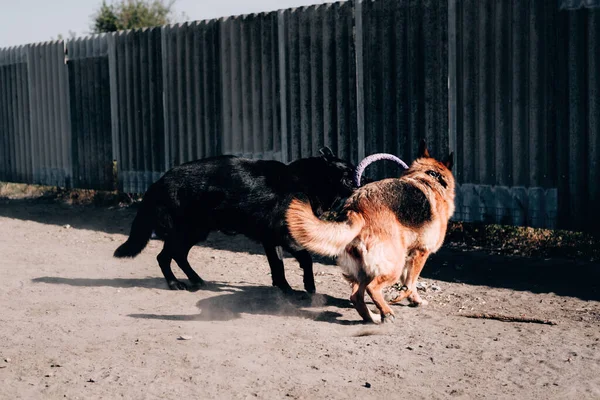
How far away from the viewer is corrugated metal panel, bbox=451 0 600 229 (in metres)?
7.53

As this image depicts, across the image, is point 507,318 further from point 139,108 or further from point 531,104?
point 139,108

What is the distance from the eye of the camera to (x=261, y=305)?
670 centimetres

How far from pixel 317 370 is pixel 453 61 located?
4741 mm

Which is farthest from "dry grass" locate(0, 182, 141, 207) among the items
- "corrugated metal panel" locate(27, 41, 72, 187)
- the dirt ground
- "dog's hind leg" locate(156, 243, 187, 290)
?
"dog's hind leg" locate(156, 243, 187, 290)

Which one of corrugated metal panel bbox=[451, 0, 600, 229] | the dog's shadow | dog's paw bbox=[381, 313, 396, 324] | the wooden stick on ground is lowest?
the wooden stick on ground

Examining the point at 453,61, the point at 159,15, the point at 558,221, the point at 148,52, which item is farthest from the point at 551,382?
the point at 159,15

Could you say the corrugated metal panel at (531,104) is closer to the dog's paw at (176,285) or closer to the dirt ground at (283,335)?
the dirt ground at (283,335)

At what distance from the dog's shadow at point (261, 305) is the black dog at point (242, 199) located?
170 mm

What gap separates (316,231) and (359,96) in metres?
4.37

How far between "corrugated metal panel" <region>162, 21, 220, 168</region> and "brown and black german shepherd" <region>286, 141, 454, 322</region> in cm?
540

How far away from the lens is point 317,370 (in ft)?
16.1

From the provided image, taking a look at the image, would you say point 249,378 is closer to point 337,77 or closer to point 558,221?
point 558,221

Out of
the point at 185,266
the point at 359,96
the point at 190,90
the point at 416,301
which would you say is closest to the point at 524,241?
the point at 359,96

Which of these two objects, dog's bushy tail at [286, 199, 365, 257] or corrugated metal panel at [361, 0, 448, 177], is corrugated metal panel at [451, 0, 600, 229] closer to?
corrugated metal panel at [361, 0, 448, 177]
